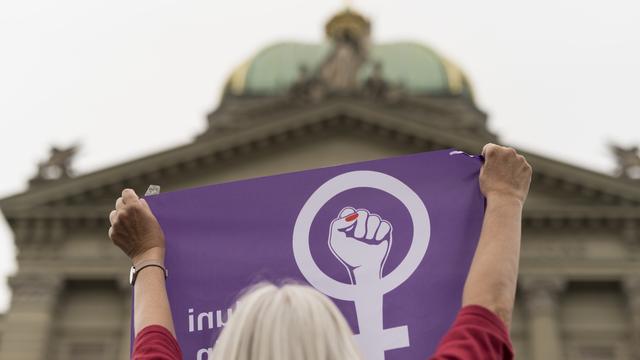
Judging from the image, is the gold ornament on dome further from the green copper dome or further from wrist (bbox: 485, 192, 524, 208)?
wrist (bbox: 485, 192, 524, 208)

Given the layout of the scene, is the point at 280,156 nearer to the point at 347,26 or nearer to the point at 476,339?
the point at 347,26

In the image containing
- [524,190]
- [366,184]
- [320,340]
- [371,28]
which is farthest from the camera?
[371,28]

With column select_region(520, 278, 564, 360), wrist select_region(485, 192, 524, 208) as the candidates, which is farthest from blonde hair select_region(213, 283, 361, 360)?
column select_region(520, 278, 564, 360)

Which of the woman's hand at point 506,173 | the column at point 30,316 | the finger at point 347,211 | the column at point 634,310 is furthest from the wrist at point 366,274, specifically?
the column at point 30,316

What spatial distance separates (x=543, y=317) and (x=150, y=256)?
28743 mm

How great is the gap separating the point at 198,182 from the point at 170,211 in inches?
1183

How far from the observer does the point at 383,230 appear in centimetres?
359

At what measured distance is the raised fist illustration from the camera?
3498 millimetres

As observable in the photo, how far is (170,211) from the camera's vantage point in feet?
12.7

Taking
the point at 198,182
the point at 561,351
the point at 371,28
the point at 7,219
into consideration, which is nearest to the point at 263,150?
the point at 198,182

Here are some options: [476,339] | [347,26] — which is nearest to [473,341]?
[476,339]

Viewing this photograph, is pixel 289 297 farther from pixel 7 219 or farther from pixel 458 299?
pixel 7 219

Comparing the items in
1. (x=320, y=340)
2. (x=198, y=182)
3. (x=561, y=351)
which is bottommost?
(x=320, y=340)

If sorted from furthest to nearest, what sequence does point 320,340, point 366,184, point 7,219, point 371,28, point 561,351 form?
point 371,28
point 7,219
point 561,351
point 366,184
point 320,340
